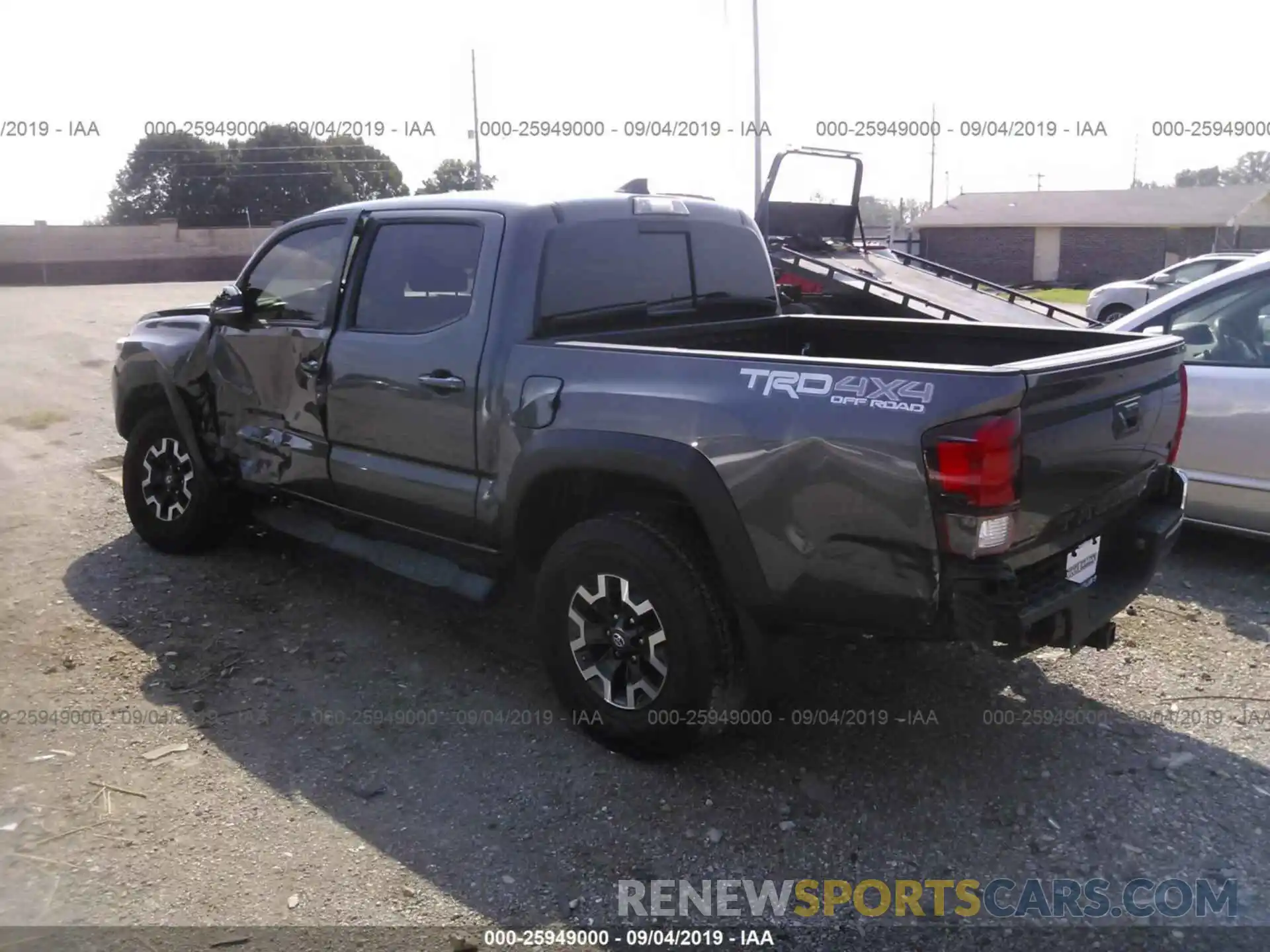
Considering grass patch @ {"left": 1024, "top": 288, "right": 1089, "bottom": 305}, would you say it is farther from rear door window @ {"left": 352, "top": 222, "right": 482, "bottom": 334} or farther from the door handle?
the door handle

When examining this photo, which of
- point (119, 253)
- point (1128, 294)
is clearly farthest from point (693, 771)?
point (119, 253)

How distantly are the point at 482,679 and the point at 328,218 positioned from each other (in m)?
2.29

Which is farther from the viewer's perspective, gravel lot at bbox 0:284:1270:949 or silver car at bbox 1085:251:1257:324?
silver car at bbox 1085:251:1257:324

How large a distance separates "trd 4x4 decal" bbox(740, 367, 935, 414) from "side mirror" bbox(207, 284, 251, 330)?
3.06 metres

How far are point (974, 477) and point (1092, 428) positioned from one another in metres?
0.68

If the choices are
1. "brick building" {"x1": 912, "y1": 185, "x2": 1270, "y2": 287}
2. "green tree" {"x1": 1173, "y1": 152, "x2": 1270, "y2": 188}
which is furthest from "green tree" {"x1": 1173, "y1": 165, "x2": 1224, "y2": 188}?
"brick building" {"x1": 912, "y1": 185, "x2": 1270, "y2": 287}

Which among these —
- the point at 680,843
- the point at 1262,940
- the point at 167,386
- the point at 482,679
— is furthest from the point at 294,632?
the point at 1262,940

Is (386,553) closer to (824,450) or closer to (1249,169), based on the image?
(824,450)

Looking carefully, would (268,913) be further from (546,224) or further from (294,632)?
(546,224)

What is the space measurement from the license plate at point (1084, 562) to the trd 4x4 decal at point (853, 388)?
0.90 metres

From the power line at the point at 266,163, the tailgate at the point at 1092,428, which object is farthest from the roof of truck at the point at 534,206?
the power line at the point at 266,163

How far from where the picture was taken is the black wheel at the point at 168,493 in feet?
19.0

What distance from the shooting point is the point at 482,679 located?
4633 millimetres

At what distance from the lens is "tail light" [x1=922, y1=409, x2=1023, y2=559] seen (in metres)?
3.00
